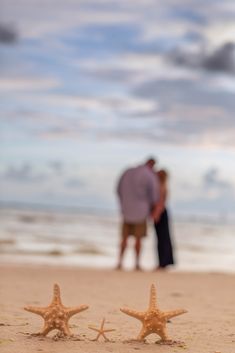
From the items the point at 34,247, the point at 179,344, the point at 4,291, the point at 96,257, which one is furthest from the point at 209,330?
the point at 34,247

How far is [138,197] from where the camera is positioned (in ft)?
47.4

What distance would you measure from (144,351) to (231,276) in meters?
8.35

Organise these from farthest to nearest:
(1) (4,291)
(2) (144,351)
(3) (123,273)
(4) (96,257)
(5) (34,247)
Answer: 1. (5) (34,247)
2. (4) (96,257)
3. (3) (123,273)
4. (1) (4,291)
5. (2) (144,351)

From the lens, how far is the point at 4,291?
9.91 meters

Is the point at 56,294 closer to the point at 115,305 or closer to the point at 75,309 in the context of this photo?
the point at 75,309

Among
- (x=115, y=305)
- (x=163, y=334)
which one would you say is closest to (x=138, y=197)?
(x=115, y=305)

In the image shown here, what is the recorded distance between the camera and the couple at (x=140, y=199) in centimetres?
1436

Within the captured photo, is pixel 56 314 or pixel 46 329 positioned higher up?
pixel 56 314

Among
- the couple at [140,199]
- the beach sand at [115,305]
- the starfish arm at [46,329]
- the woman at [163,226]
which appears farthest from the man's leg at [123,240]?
the starfish arm at [46,329]

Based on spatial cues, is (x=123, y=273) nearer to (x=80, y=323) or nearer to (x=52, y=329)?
(x=80, y=323)

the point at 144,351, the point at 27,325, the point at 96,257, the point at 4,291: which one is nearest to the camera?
the point at 144,351

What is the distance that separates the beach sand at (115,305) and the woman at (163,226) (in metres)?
1.07

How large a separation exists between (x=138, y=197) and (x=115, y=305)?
19.0 ft

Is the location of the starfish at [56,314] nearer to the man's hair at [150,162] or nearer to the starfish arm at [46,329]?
the starfish arm at [46,329]
